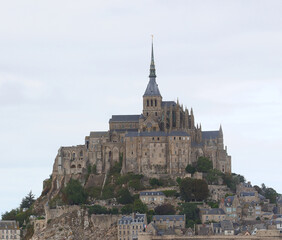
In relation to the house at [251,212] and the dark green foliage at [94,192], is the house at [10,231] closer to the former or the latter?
the dark green foliage at [94,192]

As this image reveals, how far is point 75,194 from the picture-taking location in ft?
431

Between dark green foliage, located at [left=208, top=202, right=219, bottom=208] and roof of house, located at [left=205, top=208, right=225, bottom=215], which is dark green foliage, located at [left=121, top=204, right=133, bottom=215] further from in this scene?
dark green foliage, located at [left=208, top=202, right=219, bottom=208]

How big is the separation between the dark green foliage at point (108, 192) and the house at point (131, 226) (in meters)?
10.5

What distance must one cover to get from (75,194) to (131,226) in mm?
13802

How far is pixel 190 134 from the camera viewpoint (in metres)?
138

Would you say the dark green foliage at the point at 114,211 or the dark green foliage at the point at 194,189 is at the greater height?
the dark green foliage at the point at 194,189

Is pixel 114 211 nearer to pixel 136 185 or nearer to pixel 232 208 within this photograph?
pixel 136 185

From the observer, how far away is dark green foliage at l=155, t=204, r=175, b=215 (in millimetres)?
125400

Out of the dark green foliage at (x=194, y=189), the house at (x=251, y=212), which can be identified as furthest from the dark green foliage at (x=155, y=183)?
the house at (x=251, y=212)

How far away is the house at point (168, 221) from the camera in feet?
398

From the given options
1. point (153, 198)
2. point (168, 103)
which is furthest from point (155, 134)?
point (153, 198)

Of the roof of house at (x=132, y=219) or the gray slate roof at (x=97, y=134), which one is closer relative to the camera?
the roof of house at (x=132, y=219)

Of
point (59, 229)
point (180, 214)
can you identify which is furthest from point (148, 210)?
point (59, 229)

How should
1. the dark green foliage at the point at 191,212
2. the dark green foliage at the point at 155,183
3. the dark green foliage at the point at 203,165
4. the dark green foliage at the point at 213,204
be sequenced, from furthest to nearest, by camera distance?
the dark green foliage at the point at 203,165 < the dark green foliage at the point at 155,183 < the dark green foliage at the point at 213,204 < the dark green foliage at the point at 191,212
